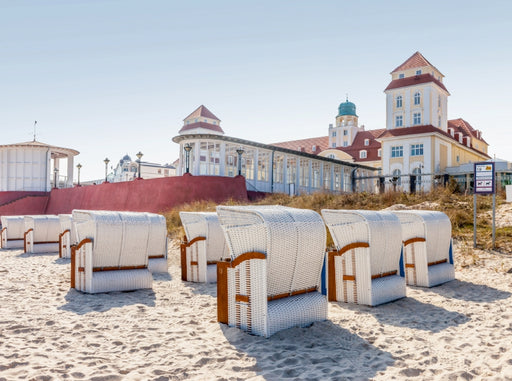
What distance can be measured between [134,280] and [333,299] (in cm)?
373

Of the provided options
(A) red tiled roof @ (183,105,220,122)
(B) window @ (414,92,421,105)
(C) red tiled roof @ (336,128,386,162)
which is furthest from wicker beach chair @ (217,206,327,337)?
(A) red tiled roof @ (183,105,220,122)

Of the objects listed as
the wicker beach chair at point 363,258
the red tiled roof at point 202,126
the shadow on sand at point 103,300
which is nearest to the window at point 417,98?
the red tiled roof at point 202,126

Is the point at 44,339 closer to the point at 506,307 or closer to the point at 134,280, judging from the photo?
the point at 134,280

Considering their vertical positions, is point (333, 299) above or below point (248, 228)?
below

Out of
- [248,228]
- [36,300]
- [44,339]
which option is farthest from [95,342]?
[36,300]

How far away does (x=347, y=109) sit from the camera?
56.0m

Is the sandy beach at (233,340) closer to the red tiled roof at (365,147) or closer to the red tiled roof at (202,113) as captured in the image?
the red tiled roof at (365,147)

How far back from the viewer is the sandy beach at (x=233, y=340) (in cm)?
404

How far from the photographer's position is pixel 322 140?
56.3m

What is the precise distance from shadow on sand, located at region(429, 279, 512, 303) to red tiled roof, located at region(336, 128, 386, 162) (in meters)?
38.7

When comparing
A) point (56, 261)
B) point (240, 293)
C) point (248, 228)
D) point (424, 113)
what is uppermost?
point (424, 113)

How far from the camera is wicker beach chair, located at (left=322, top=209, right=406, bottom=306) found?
21.9 feet

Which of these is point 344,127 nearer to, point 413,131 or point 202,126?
point 202,126

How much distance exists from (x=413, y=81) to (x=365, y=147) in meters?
14.6
